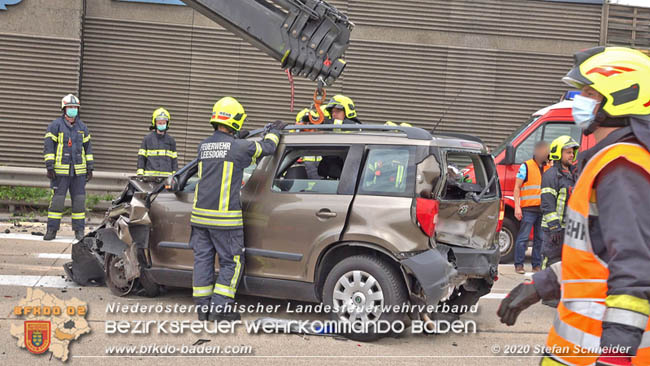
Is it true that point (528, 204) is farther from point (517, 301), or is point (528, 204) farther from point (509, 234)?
point (517, 301)

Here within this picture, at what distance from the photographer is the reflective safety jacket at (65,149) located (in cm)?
1022

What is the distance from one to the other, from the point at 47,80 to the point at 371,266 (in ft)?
36.9

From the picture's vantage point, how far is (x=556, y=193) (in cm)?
822

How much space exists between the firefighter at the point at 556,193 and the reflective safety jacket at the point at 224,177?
341 centimetres

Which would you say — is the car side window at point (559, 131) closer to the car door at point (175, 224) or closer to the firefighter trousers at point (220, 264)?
the car door at point (175, 224)

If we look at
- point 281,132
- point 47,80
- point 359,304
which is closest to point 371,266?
point 359,304

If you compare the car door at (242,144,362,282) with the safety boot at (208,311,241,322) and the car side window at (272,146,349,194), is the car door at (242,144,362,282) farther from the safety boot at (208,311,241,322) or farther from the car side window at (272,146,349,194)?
the safety boot at (208,311,241,322)

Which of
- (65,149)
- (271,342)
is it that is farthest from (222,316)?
(65,149)

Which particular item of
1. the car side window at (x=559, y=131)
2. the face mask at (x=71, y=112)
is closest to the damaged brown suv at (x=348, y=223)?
the face mask at (x=71, y=112)

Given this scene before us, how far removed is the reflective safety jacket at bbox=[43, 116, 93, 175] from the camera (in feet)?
33.5

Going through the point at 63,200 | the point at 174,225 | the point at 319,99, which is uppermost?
the point at 319,99

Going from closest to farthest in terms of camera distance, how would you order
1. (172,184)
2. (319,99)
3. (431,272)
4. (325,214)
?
(431,272) < (325,214) < (172,184) < (319,99)

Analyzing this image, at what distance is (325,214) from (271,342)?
3.74 feet

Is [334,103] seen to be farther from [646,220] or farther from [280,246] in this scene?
[646,220]
